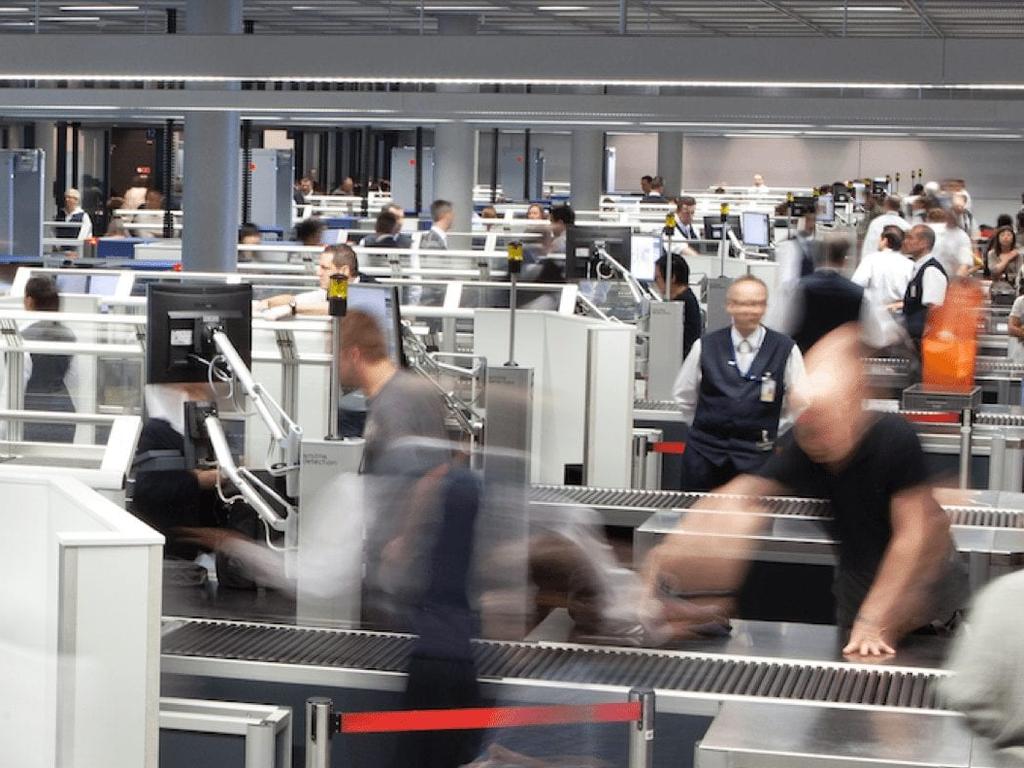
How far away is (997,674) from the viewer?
226cm

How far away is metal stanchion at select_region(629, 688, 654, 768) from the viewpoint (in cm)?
348

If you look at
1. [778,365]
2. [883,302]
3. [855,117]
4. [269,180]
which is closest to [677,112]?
[855,117]

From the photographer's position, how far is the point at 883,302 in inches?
406

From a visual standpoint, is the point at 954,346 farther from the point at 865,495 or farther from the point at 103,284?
the point at 103,284

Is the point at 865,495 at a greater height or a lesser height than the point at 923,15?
lesser

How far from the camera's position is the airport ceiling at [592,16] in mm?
12766

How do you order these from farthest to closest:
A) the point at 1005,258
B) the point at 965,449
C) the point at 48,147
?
1. the point at 48,147
2. the point at 1005,258
3. the point at 965,449

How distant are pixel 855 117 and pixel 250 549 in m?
4.77

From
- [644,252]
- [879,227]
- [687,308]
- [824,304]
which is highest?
[879,227]

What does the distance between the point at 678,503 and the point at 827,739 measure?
2880 mm

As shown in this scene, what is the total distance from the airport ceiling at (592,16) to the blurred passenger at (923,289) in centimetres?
266

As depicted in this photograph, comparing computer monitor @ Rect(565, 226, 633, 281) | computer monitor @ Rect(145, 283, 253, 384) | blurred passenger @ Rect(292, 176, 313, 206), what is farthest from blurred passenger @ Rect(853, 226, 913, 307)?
blurred passenger @ Rect(292, 176, 313, 206)

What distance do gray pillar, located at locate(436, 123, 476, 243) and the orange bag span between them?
407 inches

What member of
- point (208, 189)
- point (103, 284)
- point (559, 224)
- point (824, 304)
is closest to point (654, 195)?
point (559, 224)
